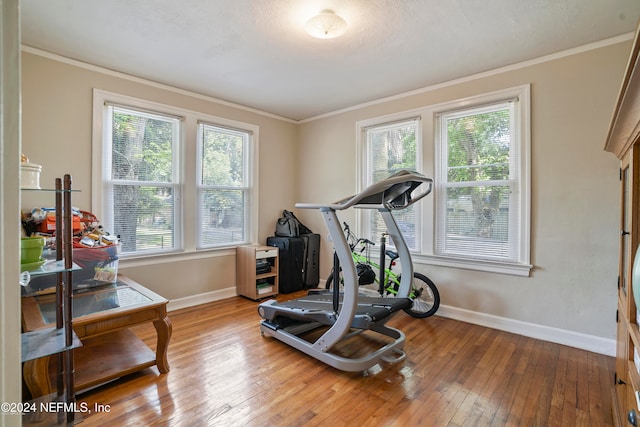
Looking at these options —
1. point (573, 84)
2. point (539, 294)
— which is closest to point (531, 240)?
point (539, 294)

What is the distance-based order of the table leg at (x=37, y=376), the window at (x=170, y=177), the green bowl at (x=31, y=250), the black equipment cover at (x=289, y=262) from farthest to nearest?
the black equipment cover at (x=289, y=262) → the window at (x=170, y=177) → the table leg at (x=37, y=376) → the green bowl at (x=31, y=250)

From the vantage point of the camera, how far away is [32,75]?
2.77 meters

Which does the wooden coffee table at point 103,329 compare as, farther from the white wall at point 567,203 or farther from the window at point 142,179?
the white wall at point 567,203

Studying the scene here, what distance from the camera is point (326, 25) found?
2.29 m

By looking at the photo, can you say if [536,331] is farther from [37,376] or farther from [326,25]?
[37,376]

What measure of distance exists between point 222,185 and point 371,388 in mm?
3070

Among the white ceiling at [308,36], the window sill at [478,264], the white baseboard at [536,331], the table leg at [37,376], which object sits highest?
the white ceiling at [308,36]

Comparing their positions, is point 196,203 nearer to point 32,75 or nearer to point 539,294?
point 32,75

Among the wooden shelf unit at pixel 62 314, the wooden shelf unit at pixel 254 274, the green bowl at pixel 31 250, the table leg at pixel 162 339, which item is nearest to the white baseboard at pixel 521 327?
the wooden shelf unit at pixel 254 274

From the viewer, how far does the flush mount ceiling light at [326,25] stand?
223cm

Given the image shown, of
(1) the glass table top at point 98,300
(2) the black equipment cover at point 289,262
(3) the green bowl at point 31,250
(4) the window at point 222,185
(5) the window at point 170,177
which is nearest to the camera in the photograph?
(3) the green bowl at point 31,250

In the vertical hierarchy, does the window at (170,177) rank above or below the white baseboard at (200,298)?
above

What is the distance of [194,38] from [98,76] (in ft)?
4.27

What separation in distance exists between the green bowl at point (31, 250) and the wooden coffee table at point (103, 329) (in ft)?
1.81
